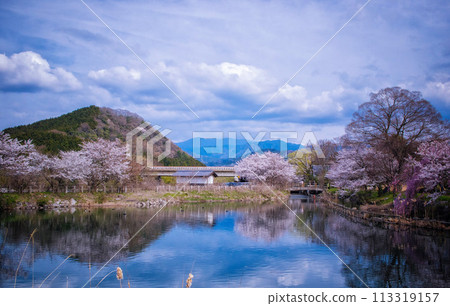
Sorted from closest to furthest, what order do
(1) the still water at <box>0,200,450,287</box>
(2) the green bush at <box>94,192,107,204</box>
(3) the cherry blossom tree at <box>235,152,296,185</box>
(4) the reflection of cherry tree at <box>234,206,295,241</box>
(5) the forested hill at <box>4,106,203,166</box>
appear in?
(1) the still water at <box>0,200,450,287</box>
(4) the reflection of cherry tree at <box>234,206,295,241</box>
(2) the green bush at <box>94,192,107,204</box>
(5) the forested hill at <box>4,106,203,166</box>
(3) the cherry blossom tree at <box>235,152,296,185</box>

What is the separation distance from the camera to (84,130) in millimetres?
49094

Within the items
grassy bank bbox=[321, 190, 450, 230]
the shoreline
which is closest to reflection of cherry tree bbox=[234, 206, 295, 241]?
the shoreline

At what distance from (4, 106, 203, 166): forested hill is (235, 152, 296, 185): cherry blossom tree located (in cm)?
1157

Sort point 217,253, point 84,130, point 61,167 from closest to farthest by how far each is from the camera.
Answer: point 217,253
point 61,167
point 84,130

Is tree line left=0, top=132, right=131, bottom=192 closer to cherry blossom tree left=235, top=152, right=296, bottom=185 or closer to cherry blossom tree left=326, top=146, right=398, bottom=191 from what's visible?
cherry blossom tree left=326, top=146, right=398, bottom=191

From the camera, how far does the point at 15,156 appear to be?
2464 centimetres

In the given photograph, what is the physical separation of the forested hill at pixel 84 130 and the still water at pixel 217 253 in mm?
18239

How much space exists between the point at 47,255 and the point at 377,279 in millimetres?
9478

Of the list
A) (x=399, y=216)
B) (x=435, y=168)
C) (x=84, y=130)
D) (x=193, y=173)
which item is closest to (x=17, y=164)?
(x=193, y=173)

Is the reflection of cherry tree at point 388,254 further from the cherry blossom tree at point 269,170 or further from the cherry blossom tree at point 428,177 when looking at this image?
the cherry blossom tree at point 269,170

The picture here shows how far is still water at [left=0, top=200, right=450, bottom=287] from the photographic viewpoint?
8.89 metres

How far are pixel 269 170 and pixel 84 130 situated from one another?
85.0ft

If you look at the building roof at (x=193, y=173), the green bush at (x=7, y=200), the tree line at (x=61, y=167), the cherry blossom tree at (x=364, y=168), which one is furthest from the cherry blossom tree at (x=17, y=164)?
A: the cherry blossom tree at (x=364, y=168)

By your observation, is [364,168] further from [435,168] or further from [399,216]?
[435,168]
